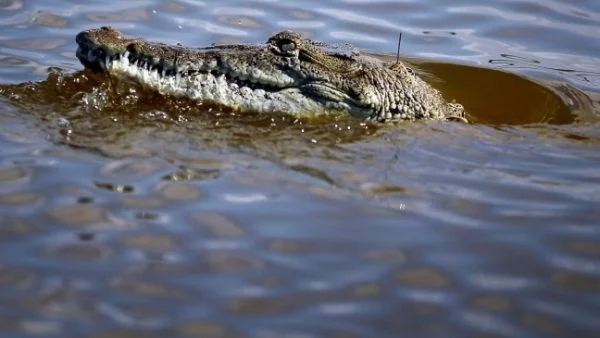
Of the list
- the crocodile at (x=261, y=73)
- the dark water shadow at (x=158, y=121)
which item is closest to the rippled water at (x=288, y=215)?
the dark water shadow at (x=158, y=121)

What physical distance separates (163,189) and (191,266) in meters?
0.96

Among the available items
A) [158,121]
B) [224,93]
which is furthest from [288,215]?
[224,93]

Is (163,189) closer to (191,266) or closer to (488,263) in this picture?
(191,266)

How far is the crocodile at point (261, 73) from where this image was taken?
630cm

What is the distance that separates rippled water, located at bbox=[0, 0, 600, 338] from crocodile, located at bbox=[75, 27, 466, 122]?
0.45 ft

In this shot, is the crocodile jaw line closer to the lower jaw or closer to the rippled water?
the lower jaw

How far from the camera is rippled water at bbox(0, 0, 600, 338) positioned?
3887 mm

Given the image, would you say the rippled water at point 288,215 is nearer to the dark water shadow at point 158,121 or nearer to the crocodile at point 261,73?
the dark water shadow at point 158,121

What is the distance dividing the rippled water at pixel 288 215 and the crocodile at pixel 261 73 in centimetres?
14

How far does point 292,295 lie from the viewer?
13.2 ft

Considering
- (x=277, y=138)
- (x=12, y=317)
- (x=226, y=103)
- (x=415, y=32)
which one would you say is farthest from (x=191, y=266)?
(x=415, y=32)

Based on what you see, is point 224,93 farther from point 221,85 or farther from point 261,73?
point 261,73

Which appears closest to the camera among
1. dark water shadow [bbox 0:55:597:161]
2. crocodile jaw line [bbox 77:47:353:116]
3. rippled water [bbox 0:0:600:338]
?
rippled water [bbox 0:0:600:338]

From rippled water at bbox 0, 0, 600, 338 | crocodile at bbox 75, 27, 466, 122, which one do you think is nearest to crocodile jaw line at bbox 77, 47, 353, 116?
crocodile at bbox 75, 27, 466, 122
